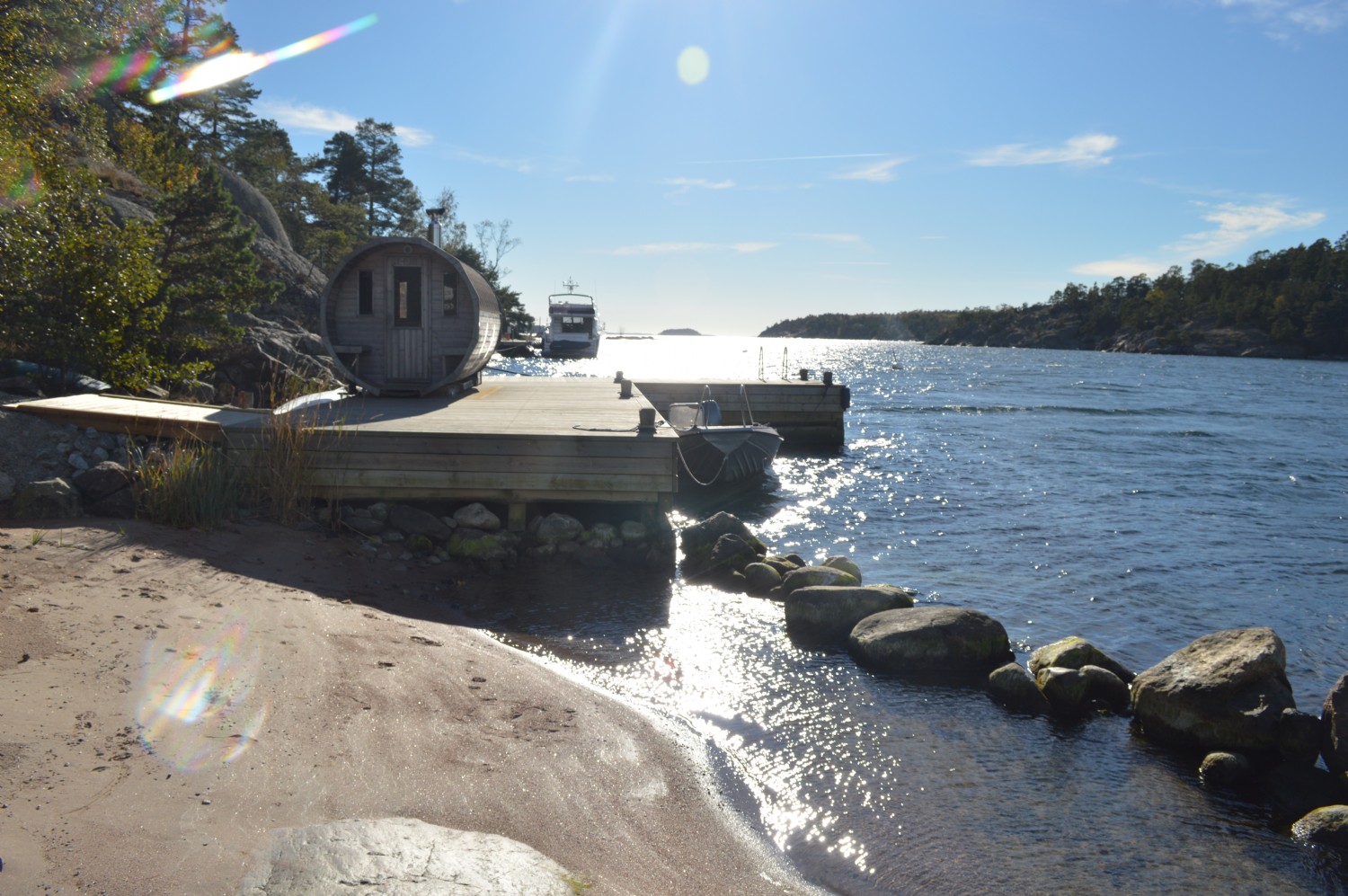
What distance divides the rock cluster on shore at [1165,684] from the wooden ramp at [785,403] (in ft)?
50.4

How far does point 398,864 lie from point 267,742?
1.57m

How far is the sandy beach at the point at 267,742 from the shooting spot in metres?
4.00

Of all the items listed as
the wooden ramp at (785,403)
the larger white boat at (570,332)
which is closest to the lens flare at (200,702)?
the wooden ramp at (785,403)

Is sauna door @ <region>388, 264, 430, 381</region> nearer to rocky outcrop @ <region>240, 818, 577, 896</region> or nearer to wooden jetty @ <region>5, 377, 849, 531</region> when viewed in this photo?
wooden jetty @ <region>5, 377, 849, 531</region>

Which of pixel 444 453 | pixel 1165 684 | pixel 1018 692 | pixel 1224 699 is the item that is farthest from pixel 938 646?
pixel 444 453

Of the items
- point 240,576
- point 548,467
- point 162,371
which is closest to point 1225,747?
point 548,467

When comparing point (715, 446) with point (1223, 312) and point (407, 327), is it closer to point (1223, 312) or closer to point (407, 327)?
point (407, 327)

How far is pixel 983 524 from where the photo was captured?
1655cm

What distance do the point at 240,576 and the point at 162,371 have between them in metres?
7.66

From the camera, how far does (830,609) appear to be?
376 inches

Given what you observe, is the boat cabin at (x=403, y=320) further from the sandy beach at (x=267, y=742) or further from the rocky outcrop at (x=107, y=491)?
the sandy beach at (x=267, y=742)

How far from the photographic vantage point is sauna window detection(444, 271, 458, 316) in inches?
660

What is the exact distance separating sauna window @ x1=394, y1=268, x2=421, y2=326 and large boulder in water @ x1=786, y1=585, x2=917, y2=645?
33.2 ft

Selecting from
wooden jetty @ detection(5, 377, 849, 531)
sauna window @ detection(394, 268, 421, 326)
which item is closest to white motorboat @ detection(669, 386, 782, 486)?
sauna window @ detection(394, 268, 421, 326)
